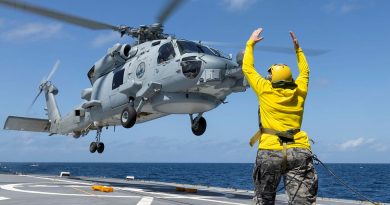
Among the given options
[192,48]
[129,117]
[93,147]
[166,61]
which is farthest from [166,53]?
[93,147]

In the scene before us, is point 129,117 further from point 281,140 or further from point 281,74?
point 281,140

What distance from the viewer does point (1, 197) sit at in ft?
38.6

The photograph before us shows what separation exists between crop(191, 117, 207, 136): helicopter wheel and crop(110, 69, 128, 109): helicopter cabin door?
3.05 metres

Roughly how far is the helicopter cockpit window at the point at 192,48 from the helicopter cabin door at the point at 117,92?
335 cm

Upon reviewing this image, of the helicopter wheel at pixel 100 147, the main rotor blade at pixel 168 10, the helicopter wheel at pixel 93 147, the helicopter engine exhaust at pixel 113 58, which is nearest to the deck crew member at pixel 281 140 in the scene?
the main rotor blade at pixel 168 10

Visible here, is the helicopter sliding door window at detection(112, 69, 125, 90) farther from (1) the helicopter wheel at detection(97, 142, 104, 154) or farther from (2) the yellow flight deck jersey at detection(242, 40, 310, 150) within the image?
(2) the yellow flight deck jersey at detection(242, 40, 310, 150)

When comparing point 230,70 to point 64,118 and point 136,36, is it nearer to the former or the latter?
point 136,36

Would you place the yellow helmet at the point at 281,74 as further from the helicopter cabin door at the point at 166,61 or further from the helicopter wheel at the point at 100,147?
the helicopter wheel at the point at 100,147

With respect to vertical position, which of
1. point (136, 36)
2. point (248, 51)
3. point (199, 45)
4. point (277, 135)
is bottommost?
point (277, 135)

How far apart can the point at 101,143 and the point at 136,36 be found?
6.38 metres

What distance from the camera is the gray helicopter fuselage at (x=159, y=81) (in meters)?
14.4

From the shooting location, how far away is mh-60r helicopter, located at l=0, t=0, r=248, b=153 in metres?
Answer: 14.4

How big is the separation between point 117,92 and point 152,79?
2300 mm

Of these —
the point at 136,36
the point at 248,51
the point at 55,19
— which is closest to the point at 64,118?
the point at 136,36
